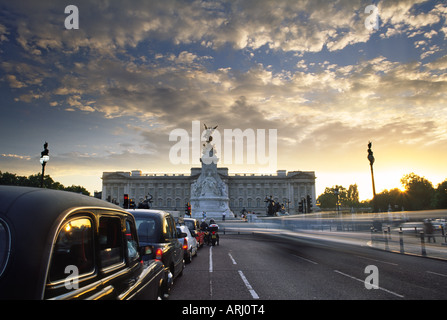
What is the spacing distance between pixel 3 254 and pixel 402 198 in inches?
4953

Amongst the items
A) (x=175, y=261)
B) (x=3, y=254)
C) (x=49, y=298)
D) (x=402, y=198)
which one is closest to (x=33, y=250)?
(x=3, y=254)

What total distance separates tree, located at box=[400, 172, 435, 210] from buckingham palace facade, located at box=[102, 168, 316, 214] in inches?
1536

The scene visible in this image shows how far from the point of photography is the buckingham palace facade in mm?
142500

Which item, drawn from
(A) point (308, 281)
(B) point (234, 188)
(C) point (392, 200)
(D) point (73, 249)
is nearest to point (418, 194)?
(C) point (392, 200)

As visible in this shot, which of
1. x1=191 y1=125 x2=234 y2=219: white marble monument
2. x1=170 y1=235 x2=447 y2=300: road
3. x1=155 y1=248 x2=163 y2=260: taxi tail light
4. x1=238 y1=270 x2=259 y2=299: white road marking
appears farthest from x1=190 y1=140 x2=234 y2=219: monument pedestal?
x1=155 y1=248 x2=163 y2=260: taxi tail light

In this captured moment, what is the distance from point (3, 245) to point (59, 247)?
0.39 metres

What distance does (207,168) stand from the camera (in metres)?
63.9

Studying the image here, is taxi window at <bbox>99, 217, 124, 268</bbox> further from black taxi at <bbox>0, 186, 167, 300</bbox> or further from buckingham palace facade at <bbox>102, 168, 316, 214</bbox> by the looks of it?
buckingham palace facade at <bbox>102, 168, 316, 214</bbox>

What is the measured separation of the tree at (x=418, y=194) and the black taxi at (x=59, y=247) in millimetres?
120371

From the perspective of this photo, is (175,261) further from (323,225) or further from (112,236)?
(323,225)

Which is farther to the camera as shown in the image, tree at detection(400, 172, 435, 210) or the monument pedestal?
tree at detection(400, 172, 435, 210)

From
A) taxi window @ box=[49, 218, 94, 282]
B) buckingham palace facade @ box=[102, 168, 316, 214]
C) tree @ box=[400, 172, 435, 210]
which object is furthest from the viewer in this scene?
buckingham palace facade @ box=[102, 168, 316, 214]

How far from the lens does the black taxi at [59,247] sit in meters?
2.24

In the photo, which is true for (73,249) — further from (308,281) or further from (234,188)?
(234,188)
